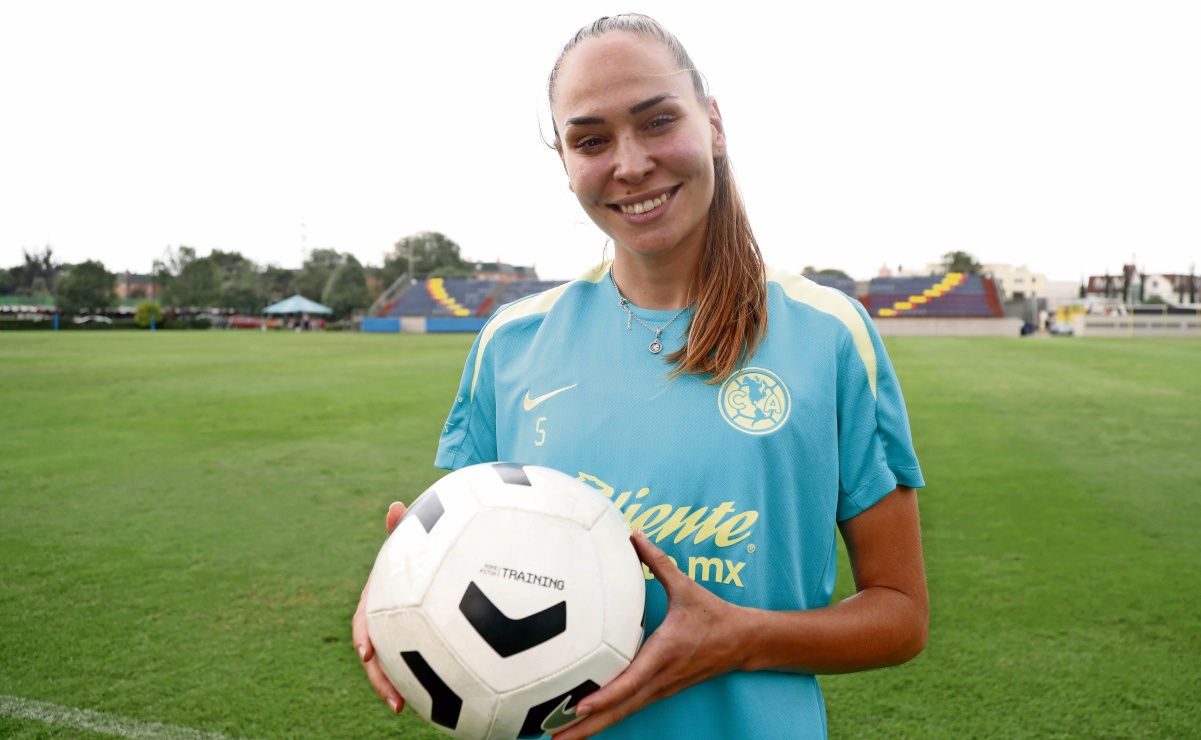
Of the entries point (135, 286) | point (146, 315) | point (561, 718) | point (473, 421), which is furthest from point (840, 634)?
point (135, 286)

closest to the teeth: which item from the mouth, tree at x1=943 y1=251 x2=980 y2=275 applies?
the mouth

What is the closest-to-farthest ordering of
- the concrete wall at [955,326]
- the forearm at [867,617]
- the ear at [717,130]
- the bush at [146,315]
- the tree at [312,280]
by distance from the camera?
the forearm at [867,617]
the ear at [717,130]
the concrete wall at [955,326]
the bush at [146,315]
the tree at [312,280]

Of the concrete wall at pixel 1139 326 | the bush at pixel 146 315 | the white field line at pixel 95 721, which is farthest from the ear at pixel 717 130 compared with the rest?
the bush at pixel 146 315

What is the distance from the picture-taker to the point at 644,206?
56.5 inches

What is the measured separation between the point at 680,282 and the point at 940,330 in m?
49.4

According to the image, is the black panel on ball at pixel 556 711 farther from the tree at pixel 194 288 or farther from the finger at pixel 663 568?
the tree at pixel 194 288

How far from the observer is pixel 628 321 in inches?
58.7

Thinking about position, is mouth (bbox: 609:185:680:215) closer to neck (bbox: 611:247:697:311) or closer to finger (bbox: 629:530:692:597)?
neck (bbox: 611:247:697:311)

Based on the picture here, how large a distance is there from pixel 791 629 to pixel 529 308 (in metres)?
0.79

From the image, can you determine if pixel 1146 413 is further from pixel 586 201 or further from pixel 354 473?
pixel 586 201

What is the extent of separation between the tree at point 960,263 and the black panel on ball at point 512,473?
3902 inches

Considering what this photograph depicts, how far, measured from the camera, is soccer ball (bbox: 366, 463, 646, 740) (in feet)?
3.91

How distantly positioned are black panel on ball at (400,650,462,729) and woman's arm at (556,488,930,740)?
16 centimetres

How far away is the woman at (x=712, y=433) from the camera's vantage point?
4.19ft
